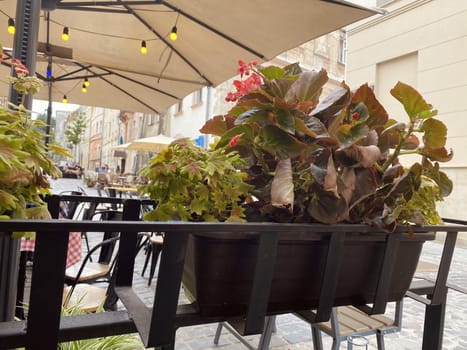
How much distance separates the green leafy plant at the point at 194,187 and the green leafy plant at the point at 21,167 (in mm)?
182

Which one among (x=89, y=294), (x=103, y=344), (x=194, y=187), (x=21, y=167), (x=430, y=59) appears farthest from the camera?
(x=430, y=59)

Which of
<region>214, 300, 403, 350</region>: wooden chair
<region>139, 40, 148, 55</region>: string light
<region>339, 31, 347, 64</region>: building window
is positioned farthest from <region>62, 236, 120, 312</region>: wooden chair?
<region>339, 31, 347, 64</region>: building window

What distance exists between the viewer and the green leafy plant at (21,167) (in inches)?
21.7

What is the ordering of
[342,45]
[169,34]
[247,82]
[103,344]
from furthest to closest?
[342,45] < [169,34] < [103,344] < [247,82]

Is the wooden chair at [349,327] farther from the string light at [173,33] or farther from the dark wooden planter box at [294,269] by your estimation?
the string light at [173,33]

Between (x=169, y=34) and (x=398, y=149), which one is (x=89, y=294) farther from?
(x=169, y=34)

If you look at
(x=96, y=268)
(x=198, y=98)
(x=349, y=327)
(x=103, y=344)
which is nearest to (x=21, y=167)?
(x=103, y=344)

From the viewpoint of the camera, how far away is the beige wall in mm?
7930

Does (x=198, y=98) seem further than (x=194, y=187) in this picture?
Yes

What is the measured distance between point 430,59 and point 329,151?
9312 mm

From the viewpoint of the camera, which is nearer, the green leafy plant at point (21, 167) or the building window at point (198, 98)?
the green leafy plant at point (21, 167)

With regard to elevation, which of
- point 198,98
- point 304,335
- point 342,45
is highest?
point 342,45

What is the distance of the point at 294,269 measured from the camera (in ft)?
2.35

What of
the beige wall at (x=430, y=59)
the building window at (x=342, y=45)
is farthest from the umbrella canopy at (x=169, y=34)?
the building window at (x=342, y=45)
